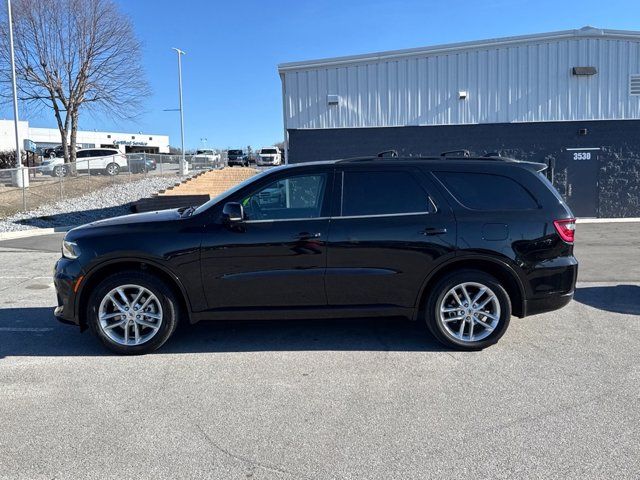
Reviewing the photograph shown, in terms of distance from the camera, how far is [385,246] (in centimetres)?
489

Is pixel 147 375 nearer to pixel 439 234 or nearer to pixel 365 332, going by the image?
pixel 365 332

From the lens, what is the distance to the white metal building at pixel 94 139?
6162 centimetres

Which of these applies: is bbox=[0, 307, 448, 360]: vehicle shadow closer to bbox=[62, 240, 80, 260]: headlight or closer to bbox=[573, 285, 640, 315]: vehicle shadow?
bbox=[62, 240, 80, 260]: headlight

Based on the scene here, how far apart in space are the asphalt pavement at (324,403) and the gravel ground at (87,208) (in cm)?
1206

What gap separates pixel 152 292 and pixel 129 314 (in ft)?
0.98

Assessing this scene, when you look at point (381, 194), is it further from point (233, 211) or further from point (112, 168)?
point (112, 168)

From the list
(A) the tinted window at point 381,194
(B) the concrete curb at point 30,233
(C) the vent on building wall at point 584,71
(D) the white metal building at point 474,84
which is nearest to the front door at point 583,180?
(D) the white metal building at point 474,84

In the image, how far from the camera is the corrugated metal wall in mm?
15234

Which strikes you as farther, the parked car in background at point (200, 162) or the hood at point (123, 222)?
the parked car in background at point (200, 162)

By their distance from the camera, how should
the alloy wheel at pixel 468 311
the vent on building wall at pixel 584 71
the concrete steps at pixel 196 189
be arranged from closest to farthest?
the alloy wheel at pixel 468 311 < the vent on building wall at pixel 584 71 < the concrete steps at pixel 196 189

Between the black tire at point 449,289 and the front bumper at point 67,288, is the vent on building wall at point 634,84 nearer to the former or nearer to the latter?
the black tire at point 449,289

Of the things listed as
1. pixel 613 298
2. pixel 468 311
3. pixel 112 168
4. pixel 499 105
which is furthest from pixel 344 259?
pixel 112 168

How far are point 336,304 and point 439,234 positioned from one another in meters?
1.14

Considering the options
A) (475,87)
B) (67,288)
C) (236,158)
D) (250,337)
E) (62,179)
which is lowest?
(250,337)
